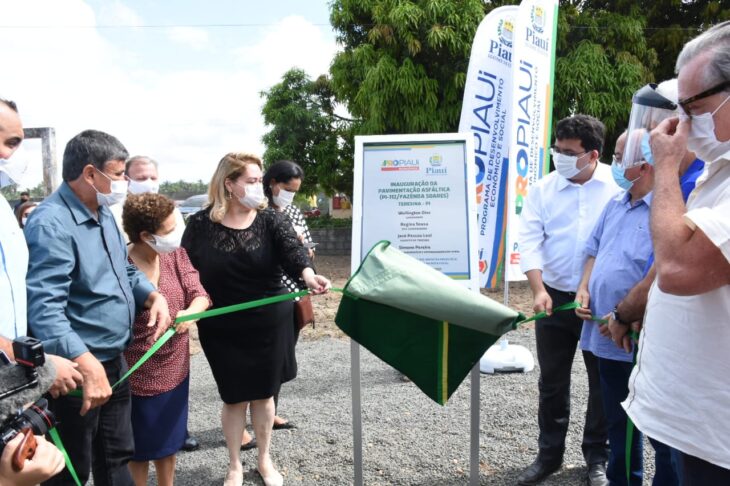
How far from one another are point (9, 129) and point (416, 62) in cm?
1084

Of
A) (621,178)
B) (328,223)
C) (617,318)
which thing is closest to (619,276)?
(617,318)

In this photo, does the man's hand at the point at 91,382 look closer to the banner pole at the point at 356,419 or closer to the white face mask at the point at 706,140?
the banner pole at the point at 356,419

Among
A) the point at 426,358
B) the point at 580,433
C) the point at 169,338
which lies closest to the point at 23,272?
the point at 169,338

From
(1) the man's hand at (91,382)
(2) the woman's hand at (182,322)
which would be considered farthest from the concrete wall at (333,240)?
(1) the man's hand at (91,382)

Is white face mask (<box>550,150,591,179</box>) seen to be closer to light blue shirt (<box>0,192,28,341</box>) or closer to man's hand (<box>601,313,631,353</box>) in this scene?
man's hand (<box>601,313,631,353</box>)

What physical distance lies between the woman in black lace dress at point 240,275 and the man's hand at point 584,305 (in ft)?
4.52

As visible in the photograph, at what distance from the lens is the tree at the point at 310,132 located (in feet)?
52.2

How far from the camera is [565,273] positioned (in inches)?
136

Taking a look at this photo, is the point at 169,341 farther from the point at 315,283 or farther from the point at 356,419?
the point at 356,419

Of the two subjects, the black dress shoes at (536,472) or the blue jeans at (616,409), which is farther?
the black dress shoes at (536,472)

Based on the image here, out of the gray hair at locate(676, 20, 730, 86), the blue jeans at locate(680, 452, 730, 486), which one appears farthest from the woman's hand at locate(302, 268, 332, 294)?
the gray hair at locate(676, 20, 730, 86)

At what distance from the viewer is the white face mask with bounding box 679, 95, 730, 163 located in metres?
1.54

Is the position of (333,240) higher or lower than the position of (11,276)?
lower

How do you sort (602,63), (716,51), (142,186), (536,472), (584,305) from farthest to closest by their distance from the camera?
(602,63)
(142,186)
(536,472)
(584,305)
(716,51)
